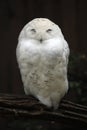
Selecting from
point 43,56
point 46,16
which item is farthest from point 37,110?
point 46,16

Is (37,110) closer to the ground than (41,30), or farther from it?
closer to the ground

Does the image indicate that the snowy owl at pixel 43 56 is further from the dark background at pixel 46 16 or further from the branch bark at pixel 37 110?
the dark background at pixel 46 16

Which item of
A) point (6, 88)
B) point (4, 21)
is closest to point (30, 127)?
point (6, 88)

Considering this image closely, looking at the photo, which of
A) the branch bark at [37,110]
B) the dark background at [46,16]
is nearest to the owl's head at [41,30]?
the branch bark at [37,110]

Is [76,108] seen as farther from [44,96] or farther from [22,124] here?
[22,124]

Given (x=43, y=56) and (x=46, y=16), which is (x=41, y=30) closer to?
(x=43, y=56)

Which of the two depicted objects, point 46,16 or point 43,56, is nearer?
point 43,56
